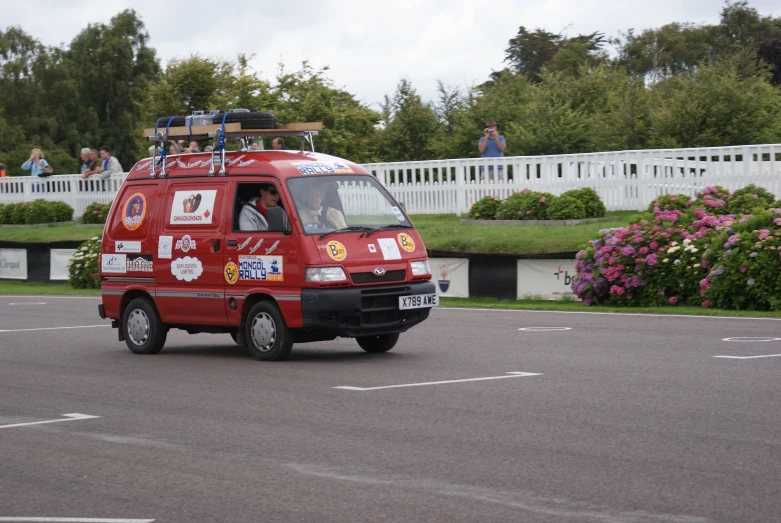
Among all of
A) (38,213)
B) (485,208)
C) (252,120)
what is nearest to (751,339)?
(252,120)

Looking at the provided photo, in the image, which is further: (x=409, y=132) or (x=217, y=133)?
(x=409, y=132)

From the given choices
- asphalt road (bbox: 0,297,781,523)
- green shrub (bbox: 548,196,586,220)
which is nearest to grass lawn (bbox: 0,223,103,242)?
green shrub (bbox: 548,196,586,220)

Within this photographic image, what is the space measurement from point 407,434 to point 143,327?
6565mm

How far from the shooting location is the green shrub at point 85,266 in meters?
28.6

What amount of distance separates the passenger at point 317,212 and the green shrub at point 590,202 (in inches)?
509

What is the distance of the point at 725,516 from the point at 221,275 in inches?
323

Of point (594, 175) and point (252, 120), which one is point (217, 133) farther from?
point (594, 175)

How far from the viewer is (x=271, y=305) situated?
42.6 feet

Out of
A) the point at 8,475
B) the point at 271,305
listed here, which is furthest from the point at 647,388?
the point at 8,475

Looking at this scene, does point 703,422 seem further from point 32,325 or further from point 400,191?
point 400,191

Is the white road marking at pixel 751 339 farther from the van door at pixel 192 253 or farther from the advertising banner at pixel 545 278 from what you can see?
the advertising banner at pixel 545 278

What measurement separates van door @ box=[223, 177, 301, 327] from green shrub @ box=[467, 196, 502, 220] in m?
13.7

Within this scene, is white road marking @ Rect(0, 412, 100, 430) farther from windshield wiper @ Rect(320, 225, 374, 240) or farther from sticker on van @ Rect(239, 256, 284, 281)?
windshield wiper @ Rect(320, 225, 374, 240)

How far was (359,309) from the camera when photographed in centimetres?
1270
